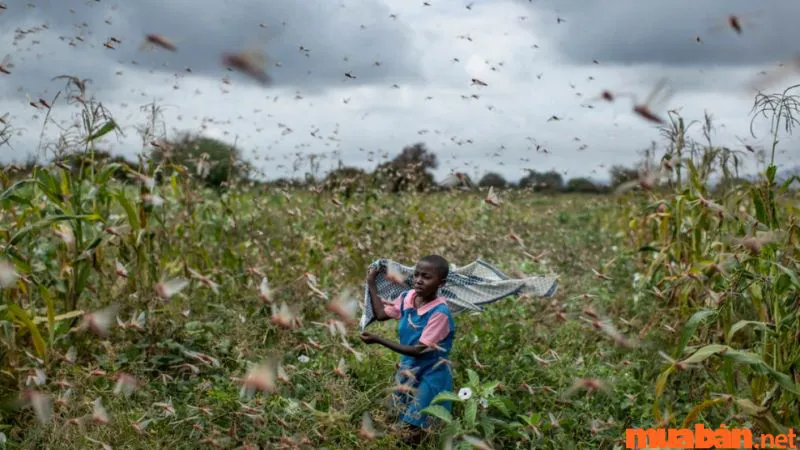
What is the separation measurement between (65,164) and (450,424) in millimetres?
2433

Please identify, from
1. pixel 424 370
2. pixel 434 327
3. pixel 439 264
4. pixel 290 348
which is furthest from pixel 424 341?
pixel 290 348

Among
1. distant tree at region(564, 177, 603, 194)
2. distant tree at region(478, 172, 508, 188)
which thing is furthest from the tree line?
→ distant tree at region(564, 177, 603, 194)

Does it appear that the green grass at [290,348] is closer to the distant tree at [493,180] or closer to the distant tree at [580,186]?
the distant tree at [493,180]

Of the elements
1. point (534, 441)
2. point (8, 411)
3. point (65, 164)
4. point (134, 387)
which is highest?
point (65, 164)

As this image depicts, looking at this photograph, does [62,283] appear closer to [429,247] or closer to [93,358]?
[93,358]

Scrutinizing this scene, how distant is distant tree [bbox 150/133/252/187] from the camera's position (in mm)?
5664

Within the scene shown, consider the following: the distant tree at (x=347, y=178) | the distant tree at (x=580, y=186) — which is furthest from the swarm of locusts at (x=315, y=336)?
the distant tree at (x=580, y=186)

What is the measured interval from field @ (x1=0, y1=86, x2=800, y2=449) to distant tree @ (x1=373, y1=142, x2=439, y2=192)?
1.40m

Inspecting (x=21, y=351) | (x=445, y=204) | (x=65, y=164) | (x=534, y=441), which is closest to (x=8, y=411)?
(x=21, y=351)

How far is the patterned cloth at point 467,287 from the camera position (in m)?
4.34

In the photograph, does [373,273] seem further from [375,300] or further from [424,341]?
[424,341]

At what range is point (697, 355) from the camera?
3.08 m

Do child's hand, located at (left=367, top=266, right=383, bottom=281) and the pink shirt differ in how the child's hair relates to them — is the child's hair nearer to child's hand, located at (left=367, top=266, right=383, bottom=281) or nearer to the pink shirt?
the pink shirt

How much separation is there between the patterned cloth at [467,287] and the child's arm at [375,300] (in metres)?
0.03
